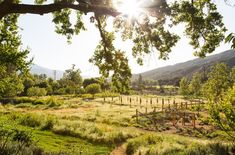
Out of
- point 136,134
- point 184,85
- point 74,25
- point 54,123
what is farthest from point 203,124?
point 184,85

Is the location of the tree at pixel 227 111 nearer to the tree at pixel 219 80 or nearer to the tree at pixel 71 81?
the tree at pixel 219 80

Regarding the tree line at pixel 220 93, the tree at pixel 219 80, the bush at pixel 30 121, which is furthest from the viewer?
the tree at pixel 219 80

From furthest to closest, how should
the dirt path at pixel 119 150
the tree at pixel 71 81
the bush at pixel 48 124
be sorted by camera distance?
the tree at pixel 71 81 < the bush at pixel 48 124 < the dirt path at pixel 119 150

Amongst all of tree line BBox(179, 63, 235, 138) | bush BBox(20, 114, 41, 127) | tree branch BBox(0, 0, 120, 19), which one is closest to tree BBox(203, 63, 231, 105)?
tree line BBox(179, 63, 235, 138)

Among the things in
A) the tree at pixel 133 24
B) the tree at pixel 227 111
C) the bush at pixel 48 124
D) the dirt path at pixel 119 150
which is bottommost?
the dirt path at pixel 119 150

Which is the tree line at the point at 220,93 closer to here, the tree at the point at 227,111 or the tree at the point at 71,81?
the tree at the point at 227,111

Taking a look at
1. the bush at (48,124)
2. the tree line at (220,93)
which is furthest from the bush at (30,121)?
the tree line at (220,93)

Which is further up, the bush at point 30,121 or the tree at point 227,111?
the tree at point 227,111

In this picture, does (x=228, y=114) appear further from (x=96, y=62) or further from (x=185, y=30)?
(x=96, y=62)

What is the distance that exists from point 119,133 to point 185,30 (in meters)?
19.2

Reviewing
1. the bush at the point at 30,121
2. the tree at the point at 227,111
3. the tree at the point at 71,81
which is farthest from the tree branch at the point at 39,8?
the tree at the point at 71,81

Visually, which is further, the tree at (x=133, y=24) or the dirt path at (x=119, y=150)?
the dirt path at (x=119, y=150)

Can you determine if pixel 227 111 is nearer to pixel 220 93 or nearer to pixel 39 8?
pixel 39 8

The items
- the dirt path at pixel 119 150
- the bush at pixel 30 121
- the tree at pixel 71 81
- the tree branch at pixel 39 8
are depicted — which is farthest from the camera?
the tree at pixel 71 81
